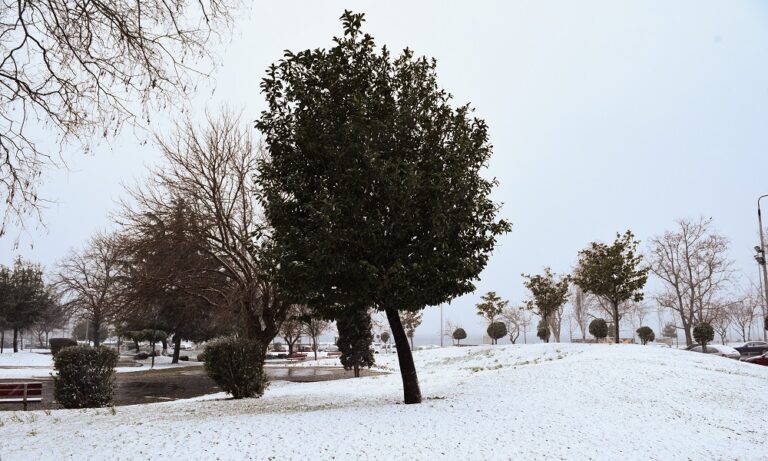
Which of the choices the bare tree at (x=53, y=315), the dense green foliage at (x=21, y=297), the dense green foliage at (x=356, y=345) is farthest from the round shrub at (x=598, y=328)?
the dense green foliage at (x=21, y=297)

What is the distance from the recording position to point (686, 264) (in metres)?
45.4

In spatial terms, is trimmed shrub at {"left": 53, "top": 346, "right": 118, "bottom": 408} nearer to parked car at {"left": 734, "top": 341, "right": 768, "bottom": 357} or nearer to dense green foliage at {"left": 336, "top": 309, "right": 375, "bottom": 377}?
dense green foliage at {"left": 336, "top": 309, "right": 375, "bottom": 377}

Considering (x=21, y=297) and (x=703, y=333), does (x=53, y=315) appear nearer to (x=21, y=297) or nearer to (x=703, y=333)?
(x=21, y=297)

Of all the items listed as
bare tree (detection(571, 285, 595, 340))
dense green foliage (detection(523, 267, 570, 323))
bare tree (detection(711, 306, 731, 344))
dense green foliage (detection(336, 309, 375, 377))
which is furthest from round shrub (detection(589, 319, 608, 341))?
bare tree (detection(711, 306, 731, 344))

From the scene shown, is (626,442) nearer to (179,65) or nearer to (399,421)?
(399,421)

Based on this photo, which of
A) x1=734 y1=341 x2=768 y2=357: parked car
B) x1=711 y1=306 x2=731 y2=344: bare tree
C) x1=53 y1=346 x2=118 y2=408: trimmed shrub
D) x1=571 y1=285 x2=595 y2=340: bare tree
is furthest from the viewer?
x1=571 y1=285 x2=595 y2=340: bare tree

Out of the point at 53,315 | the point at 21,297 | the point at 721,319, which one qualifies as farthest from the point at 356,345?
the point at 721,319

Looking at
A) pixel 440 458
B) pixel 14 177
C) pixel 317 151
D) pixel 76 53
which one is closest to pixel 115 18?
pixel 76 53

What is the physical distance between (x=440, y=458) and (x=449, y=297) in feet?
15.5

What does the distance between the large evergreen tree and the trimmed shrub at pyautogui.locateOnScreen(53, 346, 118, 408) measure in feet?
23.9

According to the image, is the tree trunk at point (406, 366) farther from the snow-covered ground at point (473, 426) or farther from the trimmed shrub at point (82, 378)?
the trimmed shrub at point (82, 378)

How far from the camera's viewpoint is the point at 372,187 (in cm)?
1034

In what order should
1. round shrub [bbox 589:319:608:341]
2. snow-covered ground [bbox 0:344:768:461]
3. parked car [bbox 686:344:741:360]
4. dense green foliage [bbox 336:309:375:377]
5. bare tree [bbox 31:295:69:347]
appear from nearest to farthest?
snow-covered ground [bbox 0:344:768:461]
dense green foliage [bbox 336:309:375:377]
parked car [bbox 686:344:741:360]
round shrub [bbox 589:319:608:341]
bare tree [bbox 31:295:69:347]

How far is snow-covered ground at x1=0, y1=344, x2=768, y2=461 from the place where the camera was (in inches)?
273
